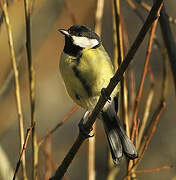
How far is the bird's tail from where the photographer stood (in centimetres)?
172

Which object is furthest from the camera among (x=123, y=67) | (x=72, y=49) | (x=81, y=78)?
(x=72, y=49)

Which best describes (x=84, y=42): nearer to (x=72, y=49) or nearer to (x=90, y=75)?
(x=72, y=49)

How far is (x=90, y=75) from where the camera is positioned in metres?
1.93

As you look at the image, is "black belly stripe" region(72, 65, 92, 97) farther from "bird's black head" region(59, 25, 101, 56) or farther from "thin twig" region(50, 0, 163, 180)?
"thin twig" region(50, 0, 163, 180)

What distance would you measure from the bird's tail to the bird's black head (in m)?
0.38

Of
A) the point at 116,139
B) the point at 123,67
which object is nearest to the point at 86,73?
the point at 116,139

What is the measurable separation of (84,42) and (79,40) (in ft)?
0.11

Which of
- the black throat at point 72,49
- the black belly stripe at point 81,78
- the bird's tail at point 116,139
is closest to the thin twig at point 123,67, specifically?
the bird's tail at point 116,139

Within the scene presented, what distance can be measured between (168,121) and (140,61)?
34.9 inches

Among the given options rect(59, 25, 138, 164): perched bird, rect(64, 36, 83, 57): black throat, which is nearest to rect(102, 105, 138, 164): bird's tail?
rect(59, 25, 138, 164): perched bird

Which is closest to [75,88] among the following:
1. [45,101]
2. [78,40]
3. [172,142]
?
[78,40]

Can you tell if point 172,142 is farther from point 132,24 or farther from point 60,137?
point 132,24

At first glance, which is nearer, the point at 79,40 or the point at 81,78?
the point at 81,78

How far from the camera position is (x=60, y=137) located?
4887 mm
